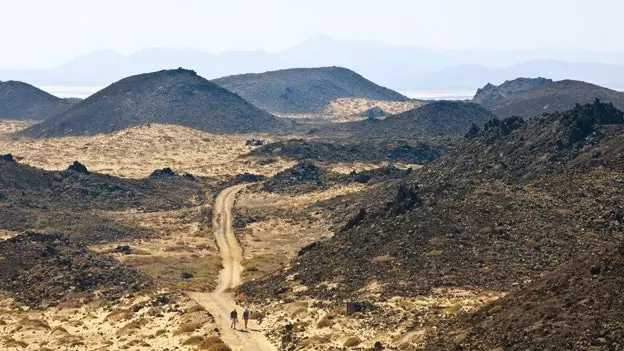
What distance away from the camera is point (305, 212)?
120 meters

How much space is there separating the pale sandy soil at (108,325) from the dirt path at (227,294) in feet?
4.63

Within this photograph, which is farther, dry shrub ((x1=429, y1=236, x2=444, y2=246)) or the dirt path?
dry shrub ((x1=429, y1=236, x2=444, y2=246))

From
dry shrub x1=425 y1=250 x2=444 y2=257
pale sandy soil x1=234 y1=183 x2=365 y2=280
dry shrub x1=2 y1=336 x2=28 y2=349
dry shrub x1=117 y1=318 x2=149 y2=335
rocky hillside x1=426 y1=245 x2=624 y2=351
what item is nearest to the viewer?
rocky hillside x1=426 y1=245 x2=624 y2=351

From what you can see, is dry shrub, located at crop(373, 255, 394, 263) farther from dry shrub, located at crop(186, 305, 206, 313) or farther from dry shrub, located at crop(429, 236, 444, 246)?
dry shrub, located at crop(186, 305, 206, 313)

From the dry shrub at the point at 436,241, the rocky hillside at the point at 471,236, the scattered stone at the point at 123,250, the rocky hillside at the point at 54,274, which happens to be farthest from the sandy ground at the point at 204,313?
the dry shrub at the point at 436,241

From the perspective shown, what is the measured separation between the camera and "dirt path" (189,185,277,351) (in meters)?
47.7

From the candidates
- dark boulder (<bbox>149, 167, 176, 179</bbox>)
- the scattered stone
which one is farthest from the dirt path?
dark boulder (<bbox>149, 167, 176, 179</bbox>)

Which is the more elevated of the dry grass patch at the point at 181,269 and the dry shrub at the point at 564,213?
the dry shrub at the point at 564,213

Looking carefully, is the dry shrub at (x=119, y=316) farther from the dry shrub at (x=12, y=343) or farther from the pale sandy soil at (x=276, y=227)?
the pale sandy soil at (x=276, y=227)

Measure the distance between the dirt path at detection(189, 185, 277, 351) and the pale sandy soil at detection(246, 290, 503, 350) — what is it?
68.4 inches

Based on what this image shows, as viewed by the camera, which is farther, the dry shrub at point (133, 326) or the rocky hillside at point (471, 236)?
the rocky hillside at point (471, 236)

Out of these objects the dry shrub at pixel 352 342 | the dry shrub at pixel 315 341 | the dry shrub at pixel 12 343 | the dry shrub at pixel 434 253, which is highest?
the dry shrub at pixel 434 253

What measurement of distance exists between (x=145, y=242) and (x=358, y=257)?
160 feet

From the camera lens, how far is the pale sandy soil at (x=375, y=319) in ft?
145
